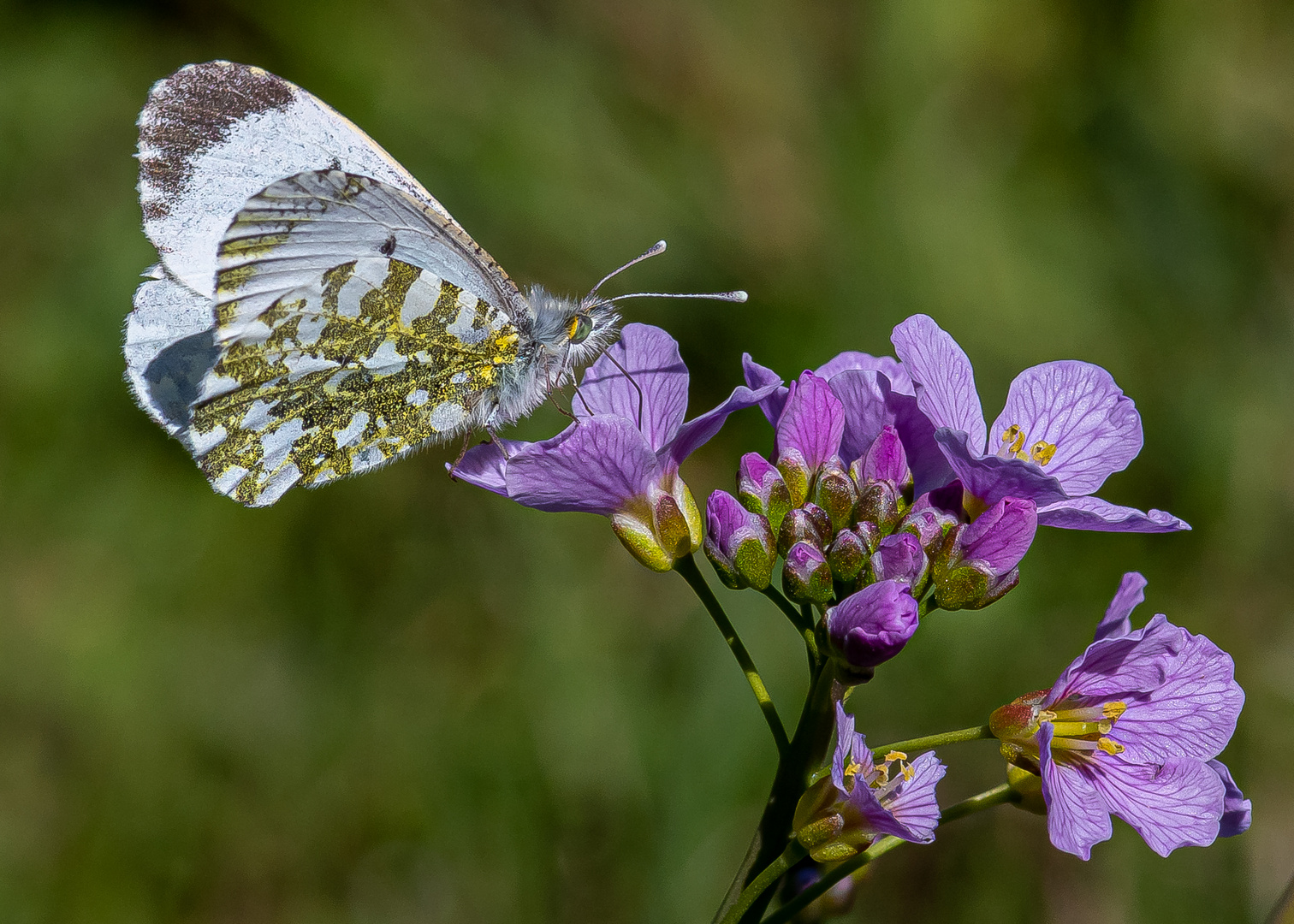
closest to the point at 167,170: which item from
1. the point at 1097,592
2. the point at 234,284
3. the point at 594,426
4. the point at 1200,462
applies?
the point at 234,284

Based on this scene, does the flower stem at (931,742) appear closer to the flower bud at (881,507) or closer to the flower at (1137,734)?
the flower at (1137,734)

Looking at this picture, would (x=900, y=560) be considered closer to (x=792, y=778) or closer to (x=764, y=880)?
(x=792, y=778)

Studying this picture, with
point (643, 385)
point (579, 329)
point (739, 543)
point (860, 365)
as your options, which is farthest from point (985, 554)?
point (579, 329)

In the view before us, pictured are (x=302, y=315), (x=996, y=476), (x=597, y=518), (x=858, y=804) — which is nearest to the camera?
(x=858, y=804)

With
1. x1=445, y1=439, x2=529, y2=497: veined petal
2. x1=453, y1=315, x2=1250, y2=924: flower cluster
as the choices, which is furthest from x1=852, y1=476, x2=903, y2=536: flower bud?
x1=445, y1=439, x2=529, y2=497: veined petal

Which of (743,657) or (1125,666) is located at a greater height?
(1125,666)

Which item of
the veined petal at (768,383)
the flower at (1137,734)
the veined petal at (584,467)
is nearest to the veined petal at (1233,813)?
the flower at (1137,734)

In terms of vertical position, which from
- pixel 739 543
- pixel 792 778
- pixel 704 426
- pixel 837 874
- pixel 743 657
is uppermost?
pixel 704 426
